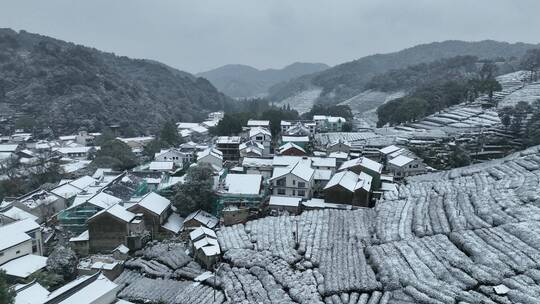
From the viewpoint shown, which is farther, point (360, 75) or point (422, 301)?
point (360, 75)

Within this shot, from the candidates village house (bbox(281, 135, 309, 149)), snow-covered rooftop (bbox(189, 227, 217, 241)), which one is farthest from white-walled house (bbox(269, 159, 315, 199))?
village house (bbox(281, 135, 309, 149))

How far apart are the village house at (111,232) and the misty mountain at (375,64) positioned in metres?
93.0

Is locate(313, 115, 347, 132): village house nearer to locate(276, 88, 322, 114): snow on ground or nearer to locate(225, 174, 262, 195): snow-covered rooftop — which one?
locate(225, 174, 262, 195): snow-covered rooftop

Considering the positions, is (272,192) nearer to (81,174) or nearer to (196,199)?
(196,199)

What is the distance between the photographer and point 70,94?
66938 mm

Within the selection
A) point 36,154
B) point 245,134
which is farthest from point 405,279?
point 36,154

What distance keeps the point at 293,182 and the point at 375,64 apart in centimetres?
13963

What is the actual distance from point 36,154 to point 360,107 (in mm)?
65118

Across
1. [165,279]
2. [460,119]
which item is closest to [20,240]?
[165,279]

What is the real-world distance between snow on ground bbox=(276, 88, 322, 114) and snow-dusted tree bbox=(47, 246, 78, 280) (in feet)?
294

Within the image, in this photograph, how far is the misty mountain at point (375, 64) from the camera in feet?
396

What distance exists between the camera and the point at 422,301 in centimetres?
1266

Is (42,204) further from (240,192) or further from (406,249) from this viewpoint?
(406,249)

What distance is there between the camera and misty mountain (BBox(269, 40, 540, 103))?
120625mm
